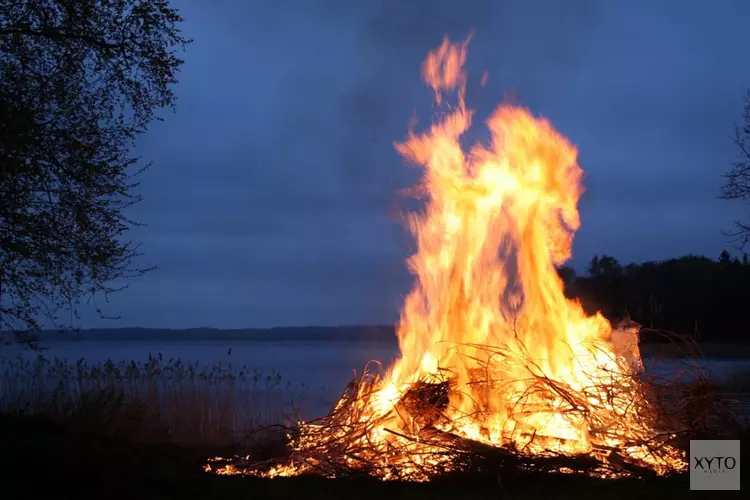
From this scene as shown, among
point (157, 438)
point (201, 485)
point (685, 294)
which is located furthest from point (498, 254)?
point (685, 294)

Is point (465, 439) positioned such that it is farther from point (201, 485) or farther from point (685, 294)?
point (685, 294)

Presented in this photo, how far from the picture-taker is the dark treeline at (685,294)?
2823 cm

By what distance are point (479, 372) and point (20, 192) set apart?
622cm

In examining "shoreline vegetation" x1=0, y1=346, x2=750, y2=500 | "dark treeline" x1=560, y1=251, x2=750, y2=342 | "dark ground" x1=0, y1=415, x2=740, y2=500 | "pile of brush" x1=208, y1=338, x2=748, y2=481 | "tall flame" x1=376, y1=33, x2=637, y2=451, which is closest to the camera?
"dark ground" x1=0, y1=415, x2=740, y2=500

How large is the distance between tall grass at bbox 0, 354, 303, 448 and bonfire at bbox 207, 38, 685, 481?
2967 millimetres

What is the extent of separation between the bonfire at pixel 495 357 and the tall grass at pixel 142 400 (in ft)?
9.74

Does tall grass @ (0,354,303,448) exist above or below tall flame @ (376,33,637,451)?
below

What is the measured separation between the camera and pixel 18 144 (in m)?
8.15

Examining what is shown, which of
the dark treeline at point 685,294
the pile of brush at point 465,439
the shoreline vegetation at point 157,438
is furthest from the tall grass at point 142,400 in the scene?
the dark treeline at point 685,294

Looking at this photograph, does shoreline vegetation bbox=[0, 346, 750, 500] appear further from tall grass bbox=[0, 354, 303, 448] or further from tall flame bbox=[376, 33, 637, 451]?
tall flame bbox=[376, 33, 637, 451]

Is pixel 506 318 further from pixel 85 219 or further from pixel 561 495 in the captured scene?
pixel 85 219

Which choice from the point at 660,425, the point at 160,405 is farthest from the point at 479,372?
the point at 160,405

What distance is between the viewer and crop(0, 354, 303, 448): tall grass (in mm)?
9500

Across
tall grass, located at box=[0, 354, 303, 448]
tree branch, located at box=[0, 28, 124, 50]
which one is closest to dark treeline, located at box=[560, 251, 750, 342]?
tall grass, located at box=[0, 354, 303, 448]
